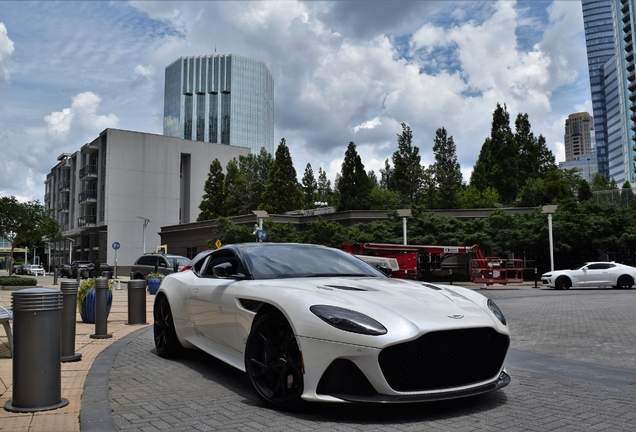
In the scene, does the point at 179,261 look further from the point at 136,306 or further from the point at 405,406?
the point at 405,406

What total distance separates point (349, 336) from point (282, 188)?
53475 mm

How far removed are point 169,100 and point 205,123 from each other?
1749 centimetres

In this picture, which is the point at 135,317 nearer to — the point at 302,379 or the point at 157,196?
the point at 302,379

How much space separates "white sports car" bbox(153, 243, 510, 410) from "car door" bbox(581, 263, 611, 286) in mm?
23380

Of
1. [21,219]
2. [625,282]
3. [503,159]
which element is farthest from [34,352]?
[503,159]

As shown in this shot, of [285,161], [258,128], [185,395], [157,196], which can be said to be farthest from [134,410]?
[258,128]

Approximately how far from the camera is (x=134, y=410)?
4434 millimetres

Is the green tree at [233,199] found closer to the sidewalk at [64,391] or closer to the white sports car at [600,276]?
the white sports car at [600,276]

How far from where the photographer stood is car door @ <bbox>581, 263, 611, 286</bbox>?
25.5 meters

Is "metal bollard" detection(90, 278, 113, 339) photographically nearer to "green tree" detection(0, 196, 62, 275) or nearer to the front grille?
the front grille

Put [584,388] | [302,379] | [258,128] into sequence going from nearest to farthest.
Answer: [302,379]
[584,388]
[258,128]

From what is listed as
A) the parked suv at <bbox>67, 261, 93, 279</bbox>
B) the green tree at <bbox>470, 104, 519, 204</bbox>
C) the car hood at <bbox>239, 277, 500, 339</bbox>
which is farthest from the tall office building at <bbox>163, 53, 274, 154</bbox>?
the car hood at <bbox>239, 277, 500, 339</bbox>

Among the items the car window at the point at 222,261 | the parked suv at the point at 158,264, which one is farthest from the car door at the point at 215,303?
the parked suv at the point at 158,264

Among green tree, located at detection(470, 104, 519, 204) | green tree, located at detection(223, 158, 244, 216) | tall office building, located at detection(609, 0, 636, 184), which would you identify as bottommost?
green tree, located at detection(223, 158, 244, 216)
